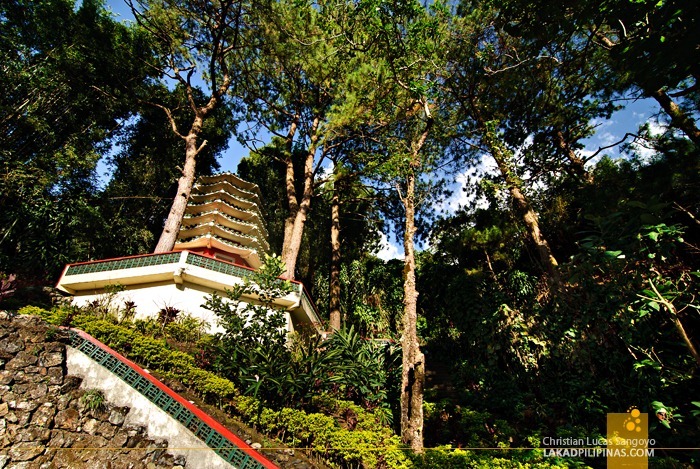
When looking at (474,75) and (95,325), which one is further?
(474,75)

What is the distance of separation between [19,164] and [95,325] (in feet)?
25.1

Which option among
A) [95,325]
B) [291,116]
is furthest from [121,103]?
[95,325]

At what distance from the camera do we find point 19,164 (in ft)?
36.2

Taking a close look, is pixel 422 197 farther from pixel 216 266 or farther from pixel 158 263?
pixel 158 263

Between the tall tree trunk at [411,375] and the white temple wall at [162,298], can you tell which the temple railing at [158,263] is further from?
the tall tree trunk at [411,375]

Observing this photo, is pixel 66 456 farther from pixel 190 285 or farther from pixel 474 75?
pixel 474 75

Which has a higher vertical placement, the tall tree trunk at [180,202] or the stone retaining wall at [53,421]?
the tall tree trunk at [180,202]

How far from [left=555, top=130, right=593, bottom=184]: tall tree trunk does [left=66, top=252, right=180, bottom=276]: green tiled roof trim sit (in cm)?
1311

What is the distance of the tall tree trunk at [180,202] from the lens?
1239 cm

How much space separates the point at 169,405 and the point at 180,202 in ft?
30.9

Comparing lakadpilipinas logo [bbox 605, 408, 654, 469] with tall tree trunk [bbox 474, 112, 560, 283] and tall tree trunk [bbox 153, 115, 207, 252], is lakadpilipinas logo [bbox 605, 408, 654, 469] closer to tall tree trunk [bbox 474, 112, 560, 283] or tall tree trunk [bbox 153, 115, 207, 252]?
tall tree trunk [bbox 474, 112, 560, 283]

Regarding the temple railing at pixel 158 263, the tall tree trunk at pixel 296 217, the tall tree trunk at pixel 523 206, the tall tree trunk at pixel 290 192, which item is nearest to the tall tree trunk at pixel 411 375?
the tall tree trunk at pixel 523 206

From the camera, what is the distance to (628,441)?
603cm

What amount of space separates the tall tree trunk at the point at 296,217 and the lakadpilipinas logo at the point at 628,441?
10.3m
